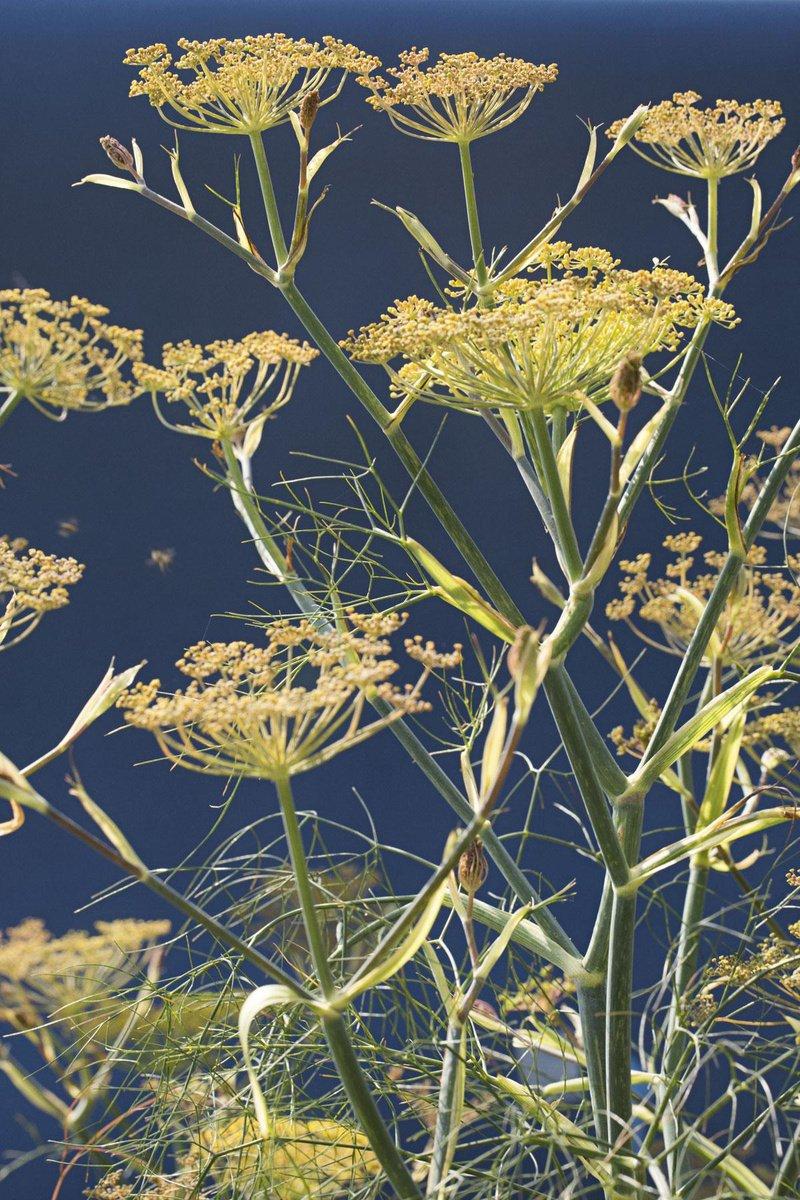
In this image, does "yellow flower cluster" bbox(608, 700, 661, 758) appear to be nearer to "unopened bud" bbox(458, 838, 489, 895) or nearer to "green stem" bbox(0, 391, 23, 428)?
"unopened bud" bbox(458, 838, 489, 895)

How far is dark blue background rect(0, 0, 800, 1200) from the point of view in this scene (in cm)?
139

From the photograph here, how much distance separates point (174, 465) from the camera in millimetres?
1456

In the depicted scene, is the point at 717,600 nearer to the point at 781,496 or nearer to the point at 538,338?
the point at 538,338

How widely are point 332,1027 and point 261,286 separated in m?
1.23

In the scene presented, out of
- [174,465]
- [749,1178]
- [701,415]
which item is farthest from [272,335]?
[701,415]

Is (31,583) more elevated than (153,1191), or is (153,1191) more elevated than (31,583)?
(31,583)

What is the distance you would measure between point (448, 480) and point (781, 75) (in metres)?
0.63

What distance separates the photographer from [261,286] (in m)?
1.45

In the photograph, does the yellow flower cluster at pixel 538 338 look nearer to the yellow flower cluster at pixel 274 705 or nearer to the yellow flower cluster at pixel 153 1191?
the yellow flower cluster at pixel 274 705

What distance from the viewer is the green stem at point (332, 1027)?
0.33 meters

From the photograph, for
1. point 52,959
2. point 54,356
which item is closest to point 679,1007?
point 54,356

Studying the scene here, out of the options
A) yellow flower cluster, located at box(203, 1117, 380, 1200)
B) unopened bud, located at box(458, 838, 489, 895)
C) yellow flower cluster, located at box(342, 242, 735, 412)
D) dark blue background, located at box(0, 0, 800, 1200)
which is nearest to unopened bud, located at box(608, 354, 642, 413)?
yellow flower cluster, located at box(342, 242, 735, 412)

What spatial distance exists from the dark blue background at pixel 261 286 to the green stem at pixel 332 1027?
1.14 metres

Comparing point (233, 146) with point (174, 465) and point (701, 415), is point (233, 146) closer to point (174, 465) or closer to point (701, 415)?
point (174, 465)
